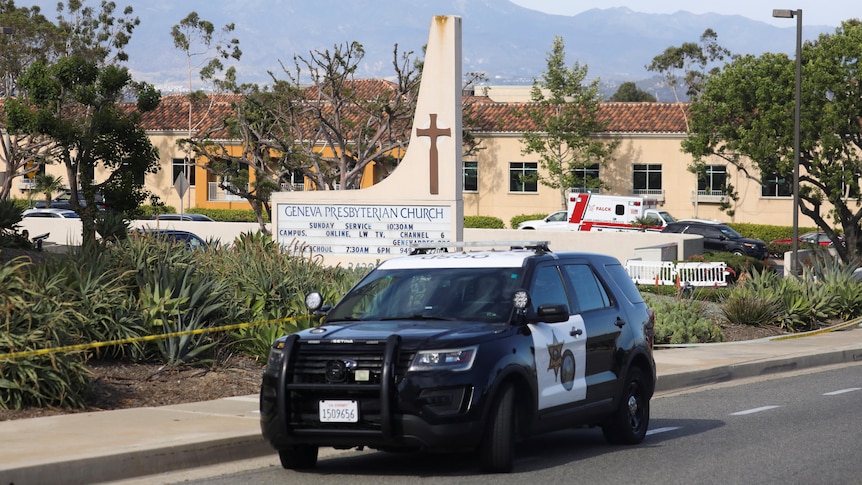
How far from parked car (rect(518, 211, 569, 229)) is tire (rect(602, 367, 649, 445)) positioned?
40.1 meters

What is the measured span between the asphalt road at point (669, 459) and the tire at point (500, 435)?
0.14m

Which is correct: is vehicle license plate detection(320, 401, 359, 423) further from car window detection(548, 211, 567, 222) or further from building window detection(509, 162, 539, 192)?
building window detection(509, 162, 539, 192)

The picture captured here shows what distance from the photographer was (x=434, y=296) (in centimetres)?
1058

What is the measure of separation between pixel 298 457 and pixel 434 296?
171 centimetres

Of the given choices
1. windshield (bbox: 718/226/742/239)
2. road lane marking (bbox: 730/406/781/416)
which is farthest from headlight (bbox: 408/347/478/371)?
windshield (bbox: 718/226/742/239)

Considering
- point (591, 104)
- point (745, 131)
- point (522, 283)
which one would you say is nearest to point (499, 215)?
point (591, 104)

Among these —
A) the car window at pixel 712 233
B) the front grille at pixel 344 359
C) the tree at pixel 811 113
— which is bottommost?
the car window at pixel 712 233

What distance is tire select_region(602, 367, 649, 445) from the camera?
11500 mm

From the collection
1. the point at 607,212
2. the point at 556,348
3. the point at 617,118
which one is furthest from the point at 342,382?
the point at 617,118

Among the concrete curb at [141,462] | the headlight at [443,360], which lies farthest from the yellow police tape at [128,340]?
the headlight at [443,360]

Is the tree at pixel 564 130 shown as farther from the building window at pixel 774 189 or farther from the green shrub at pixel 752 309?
the green shrub at pixel 752 309

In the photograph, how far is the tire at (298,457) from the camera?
10016mm

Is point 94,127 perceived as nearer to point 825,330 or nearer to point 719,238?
point 825,330

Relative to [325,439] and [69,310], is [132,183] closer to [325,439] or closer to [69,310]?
[69,310]
